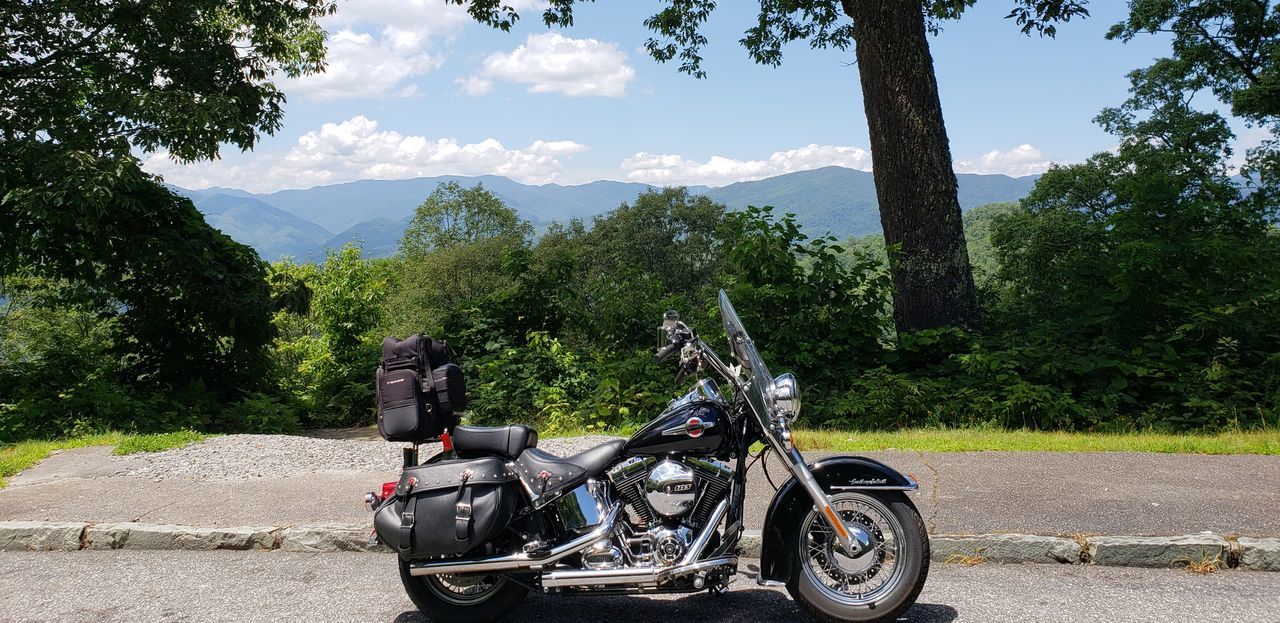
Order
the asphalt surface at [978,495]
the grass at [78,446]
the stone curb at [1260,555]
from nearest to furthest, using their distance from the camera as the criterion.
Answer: the stone curb at [1260,555], the asphalt surface at [978,495], the grass at [78,446]

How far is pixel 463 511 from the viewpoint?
3930 mm

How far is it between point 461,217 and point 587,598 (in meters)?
104

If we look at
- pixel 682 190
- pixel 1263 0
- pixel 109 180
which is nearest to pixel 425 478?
pixel 109 180

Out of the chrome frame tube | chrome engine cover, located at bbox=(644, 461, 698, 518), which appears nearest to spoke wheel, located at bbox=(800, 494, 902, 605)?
the chrome frame tube

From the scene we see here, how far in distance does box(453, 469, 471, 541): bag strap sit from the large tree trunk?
7990 mm

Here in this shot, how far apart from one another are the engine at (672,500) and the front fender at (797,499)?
29 centimetres

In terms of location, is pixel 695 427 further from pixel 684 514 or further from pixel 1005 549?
pixel 1005 549

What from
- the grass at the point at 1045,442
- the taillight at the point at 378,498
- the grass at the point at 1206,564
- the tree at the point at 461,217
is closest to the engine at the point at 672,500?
the taillight at the point at 378,498

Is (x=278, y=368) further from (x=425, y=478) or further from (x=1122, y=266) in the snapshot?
(x=1122, y=266)

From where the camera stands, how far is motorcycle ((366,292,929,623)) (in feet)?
12.6

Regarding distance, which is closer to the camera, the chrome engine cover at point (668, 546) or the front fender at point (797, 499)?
the chrome engine cover at point (668, 546)

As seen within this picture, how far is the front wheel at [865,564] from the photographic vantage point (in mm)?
3838

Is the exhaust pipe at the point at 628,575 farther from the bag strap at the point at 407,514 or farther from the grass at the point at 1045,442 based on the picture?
the grass at the point at 1045,442

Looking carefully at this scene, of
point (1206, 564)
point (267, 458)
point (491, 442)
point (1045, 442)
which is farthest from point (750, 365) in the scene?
point (267, 458)
